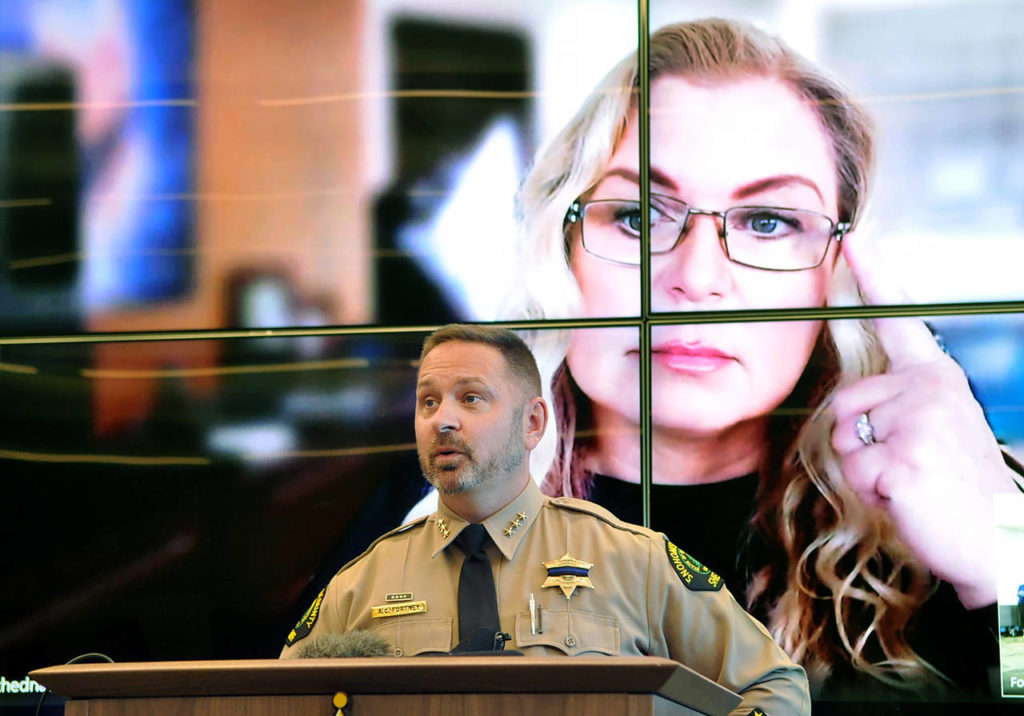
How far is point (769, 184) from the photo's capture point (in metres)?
3.70

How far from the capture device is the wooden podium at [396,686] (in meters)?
1.71

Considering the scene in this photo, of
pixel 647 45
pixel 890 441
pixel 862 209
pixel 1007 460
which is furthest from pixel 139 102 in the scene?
pixel 1007 460

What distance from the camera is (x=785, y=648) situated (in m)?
3.50

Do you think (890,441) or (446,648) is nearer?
(446,648)

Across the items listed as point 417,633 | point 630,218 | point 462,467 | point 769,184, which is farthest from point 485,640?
point 769,184

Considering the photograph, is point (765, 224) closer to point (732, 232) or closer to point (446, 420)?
point (732, 232)

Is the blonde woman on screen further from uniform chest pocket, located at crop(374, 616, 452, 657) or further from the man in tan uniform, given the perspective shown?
uniform chest pocket, located at crop(374, 616, 452, 657)

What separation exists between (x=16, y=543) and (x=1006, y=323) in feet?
9.73

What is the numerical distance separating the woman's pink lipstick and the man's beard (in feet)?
3.54

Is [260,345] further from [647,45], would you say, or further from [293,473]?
[647,45]

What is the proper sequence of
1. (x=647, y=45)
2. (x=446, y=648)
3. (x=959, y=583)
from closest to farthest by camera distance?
(x=446, y=648) < (x=959, y=583) < (x=647, y=45)

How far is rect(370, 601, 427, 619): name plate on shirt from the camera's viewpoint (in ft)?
8.73

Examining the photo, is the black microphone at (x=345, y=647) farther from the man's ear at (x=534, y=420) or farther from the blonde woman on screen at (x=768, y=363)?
the blonde woman on screen at (x=768, y=363)

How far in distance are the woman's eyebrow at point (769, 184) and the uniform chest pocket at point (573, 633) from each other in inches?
61.2
